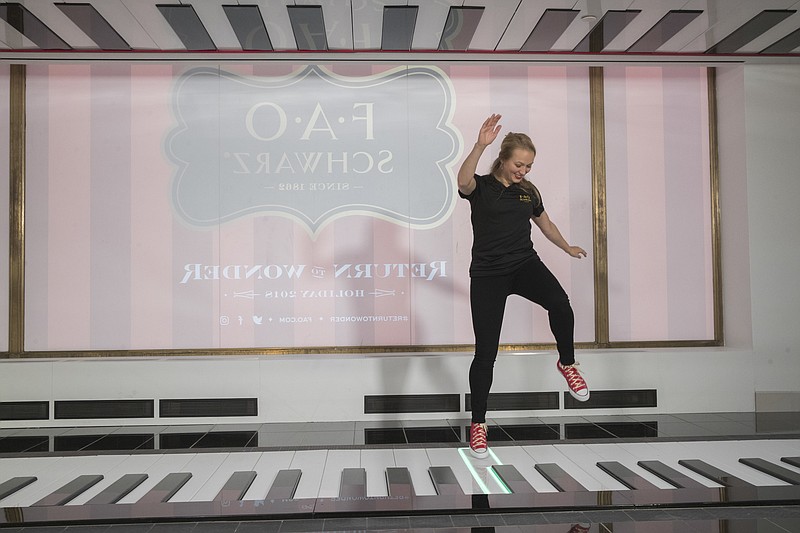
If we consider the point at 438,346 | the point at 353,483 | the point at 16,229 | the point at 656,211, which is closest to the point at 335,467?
the point at 353,483

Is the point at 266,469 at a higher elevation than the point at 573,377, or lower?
lower

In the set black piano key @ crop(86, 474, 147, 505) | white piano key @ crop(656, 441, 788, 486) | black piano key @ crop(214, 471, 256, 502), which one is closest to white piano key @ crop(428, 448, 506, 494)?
black piano key @ crop(214, 471, 256, 502)

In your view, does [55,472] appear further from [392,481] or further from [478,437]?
[478,437]

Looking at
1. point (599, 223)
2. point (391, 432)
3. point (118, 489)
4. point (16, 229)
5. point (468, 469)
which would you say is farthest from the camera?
point (599, 223)

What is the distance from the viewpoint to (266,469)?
315 cm

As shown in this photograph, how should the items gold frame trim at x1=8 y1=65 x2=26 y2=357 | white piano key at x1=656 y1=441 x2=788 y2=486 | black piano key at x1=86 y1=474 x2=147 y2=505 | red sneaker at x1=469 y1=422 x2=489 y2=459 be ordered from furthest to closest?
gold frame trim at x1=8 y1=65 x2=26 y2=357
red sneaker at x1=469 y1=422 x2=489 y2=459
white piano key at x1=656 y1=441 x2=788 y2=486
black piano key at x1=86 y1=474 x2=147 y2=505

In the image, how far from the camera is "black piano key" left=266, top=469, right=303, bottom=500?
2.70 metres

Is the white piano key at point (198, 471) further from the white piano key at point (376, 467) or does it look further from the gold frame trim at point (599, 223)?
the gold frame trim at point (599, 223)

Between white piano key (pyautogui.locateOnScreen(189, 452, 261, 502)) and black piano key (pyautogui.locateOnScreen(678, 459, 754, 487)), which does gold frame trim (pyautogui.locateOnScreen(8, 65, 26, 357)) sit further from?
black piano key (pyautogui.locateOnScreen(678, 459, 754, 487))

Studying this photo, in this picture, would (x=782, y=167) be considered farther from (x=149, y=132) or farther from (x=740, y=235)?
(x=149, y=132)

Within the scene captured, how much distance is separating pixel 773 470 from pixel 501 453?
1188mm

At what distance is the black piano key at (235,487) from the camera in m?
A: 2.68

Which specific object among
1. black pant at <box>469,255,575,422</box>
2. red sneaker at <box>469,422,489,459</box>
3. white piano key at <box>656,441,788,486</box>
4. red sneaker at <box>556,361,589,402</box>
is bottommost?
white piano key at <box>656,441,788,486</box>

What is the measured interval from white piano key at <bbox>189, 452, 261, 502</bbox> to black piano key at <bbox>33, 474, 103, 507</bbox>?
48 cm
